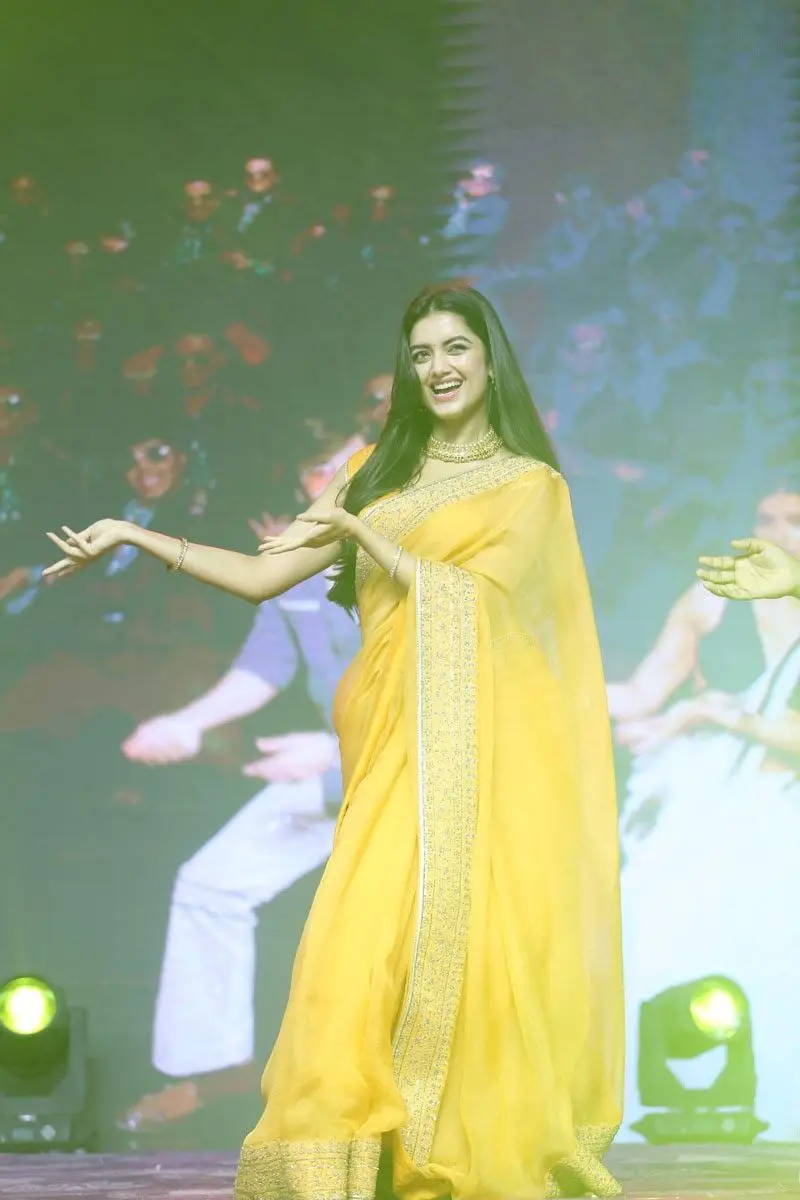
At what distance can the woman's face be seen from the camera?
3.31 meters

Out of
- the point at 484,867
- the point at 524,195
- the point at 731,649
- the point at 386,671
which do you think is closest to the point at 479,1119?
the point at 484,867

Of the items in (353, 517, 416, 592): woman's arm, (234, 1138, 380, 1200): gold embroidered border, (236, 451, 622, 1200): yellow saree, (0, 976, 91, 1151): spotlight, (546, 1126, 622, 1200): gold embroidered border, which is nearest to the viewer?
(234, 1138, 380, 1200): gold embroidered border

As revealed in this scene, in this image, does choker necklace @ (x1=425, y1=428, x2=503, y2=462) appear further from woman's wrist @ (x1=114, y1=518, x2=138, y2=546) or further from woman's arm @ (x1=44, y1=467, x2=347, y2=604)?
woman's wrist @ (x1=114, y1=518, x2=138, y2=546)

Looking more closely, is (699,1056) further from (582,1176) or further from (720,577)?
(720,577)

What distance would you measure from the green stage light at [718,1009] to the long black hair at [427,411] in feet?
5.75

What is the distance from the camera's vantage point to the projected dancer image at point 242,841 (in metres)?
4.76

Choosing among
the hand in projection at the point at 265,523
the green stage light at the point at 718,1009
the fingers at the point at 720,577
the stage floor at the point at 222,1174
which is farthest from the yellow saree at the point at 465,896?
the hand in projection at the point at 265,523

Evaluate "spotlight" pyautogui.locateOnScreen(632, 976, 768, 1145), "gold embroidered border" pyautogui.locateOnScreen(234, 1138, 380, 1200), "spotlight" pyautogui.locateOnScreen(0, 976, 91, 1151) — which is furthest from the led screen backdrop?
"gold embroidered border" pyautogui.locateOnScreen(234, 1138, 380, 1200)

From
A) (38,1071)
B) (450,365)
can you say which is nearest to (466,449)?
(450,365)

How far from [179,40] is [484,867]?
293 cm

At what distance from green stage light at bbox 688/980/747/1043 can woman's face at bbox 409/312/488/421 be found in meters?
1.92

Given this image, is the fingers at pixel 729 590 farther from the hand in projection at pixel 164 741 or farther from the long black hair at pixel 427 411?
the hand in projection at pixel 164 741

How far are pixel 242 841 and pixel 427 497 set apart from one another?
5.89 ft

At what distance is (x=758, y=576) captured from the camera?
325 cm
